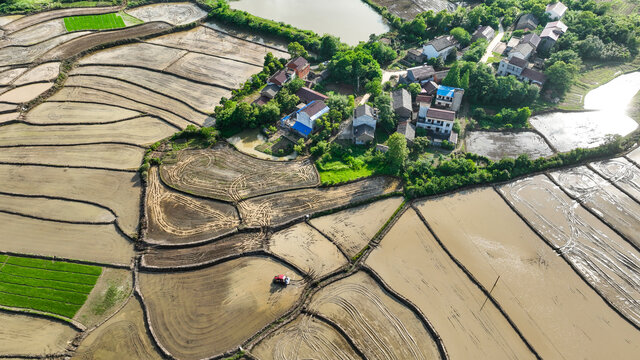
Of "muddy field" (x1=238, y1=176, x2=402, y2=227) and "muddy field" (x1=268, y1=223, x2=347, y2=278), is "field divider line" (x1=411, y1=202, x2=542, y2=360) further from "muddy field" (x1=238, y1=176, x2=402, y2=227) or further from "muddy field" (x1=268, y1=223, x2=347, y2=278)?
"muddy field" (x1=268, y1=223, x2=347, y2=278)

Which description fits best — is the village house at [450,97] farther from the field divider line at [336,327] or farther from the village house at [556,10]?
the field divider line at [336,327]

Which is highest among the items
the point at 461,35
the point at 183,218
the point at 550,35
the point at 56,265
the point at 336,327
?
the point at 550,35

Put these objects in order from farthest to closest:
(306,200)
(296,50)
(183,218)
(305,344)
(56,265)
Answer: (296,50) → (306,200) → (183,218) → (56,265) → (305,344)

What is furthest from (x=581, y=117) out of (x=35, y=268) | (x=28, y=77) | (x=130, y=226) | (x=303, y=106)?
(x=28, y=77)

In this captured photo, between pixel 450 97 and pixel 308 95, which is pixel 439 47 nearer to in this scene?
pixel 450 97

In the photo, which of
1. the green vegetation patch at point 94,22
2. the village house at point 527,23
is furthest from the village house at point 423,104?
the green vegetation patch at point 94,22

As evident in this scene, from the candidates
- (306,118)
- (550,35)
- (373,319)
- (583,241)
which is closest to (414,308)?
(373,319)

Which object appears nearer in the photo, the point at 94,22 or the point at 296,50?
the point at 296,50
